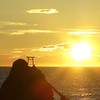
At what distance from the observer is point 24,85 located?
103ft

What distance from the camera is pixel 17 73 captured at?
31859mm

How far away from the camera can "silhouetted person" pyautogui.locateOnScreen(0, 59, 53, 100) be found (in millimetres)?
31188

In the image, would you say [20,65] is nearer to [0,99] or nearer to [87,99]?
[0,99]

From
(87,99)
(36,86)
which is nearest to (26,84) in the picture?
(36,86)

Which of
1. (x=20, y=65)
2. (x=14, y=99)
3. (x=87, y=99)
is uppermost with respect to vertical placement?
(x=20, y=65)

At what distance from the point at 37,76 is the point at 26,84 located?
1024 millimetres

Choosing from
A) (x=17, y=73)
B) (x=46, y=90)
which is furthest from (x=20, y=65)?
(x=46, y=90)

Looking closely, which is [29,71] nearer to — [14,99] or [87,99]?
[14,99]

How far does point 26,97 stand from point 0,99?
1.82m

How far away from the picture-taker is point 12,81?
31688 mm

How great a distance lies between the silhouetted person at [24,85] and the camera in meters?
31.2

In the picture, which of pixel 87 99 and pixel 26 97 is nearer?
pixel 26 97

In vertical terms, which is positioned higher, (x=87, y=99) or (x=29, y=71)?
(x=29, y=71)

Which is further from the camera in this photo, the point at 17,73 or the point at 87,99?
the point at 87,99
